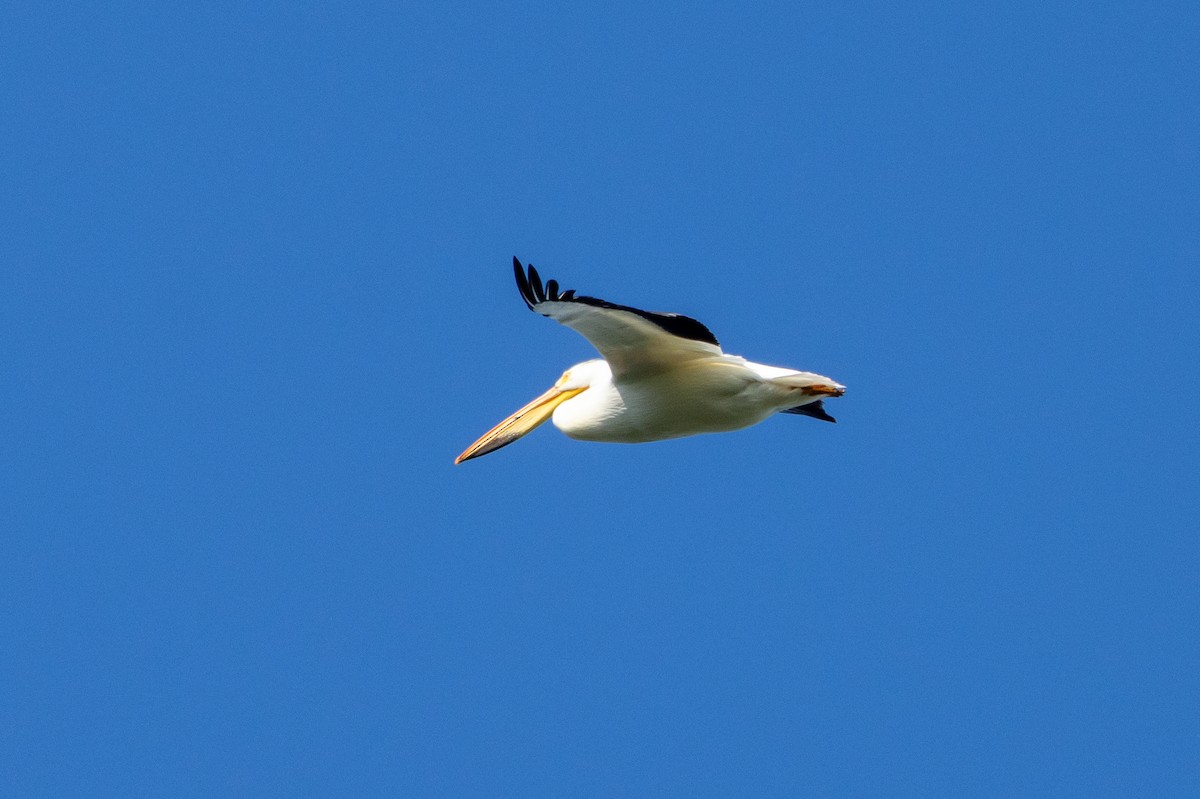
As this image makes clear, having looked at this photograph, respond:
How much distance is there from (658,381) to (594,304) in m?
1.24

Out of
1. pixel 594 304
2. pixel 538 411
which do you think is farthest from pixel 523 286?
pixel 538 411

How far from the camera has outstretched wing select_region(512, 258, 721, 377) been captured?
28.6ft

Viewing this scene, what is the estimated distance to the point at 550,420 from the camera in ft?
36.1

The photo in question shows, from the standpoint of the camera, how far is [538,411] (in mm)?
11039

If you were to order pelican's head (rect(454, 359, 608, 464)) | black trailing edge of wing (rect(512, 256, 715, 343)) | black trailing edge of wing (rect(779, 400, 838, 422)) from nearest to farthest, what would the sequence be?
black trailing edge of wing (rect(512, 256, 715, 343))
pelican's head (rect(454, 359, 608, 464))
black trailing edge of wing (rect(779, 400, 838, 422))

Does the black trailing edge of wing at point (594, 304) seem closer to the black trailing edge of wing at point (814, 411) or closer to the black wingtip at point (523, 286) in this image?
the black wingtip at point (523, 286)

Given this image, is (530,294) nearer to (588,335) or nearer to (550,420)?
(588,335)

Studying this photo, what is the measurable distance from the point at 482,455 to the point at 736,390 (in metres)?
2.33

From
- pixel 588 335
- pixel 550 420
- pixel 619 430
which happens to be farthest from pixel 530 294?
pixel 550 420

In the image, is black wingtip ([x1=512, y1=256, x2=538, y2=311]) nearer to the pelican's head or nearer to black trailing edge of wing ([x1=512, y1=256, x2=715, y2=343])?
black trailing edge of wing ([x1=512, y1=256, x2=715, y2=343])

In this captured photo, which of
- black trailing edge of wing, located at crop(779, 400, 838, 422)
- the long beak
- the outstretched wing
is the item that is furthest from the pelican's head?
black trailing edge of wing, located at crop(779, 400, 838, 422)

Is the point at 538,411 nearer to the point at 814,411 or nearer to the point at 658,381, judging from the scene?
the point at 658,381

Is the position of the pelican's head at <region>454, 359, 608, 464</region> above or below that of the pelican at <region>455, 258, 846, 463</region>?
above

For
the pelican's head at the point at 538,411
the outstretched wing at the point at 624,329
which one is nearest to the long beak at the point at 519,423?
the pelican's head at the point at 538,411
